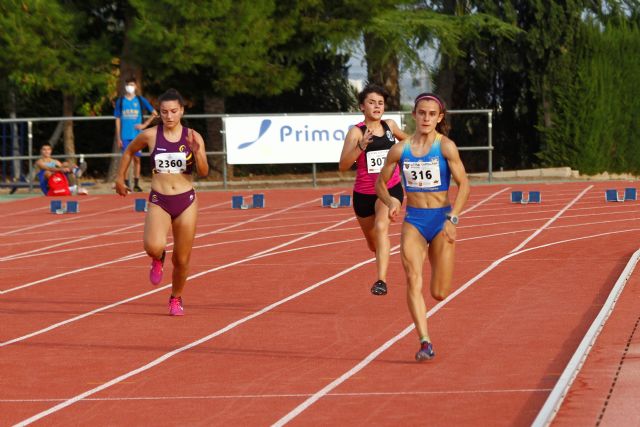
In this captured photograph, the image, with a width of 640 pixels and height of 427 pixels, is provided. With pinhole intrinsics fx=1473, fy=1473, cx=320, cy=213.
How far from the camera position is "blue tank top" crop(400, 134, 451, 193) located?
9.70m

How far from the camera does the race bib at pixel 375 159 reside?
12.4 metres

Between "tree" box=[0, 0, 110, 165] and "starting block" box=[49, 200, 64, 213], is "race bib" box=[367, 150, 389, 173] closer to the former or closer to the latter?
"starting block" box=[49, 200, 64, 213]

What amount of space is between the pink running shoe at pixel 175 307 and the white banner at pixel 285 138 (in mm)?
15082

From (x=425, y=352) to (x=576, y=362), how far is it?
3.52 ft

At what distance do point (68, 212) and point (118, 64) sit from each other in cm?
811

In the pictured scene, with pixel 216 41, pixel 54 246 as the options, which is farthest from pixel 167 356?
pixel 216 41

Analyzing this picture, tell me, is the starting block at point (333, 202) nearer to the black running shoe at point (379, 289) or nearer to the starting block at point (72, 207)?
the starting block at point (72, 207)

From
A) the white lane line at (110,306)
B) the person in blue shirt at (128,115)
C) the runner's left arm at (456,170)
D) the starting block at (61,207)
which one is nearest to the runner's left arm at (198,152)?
the white lane line at (110,306)

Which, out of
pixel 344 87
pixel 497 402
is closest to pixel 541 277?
pixel 497 402

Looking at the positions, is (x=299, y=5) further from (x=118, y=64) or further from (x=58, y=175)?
(x=58, y=175)

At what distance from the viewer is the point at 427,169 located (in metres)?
9.70

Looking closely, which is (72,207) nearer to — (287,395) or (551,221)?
(551,221)

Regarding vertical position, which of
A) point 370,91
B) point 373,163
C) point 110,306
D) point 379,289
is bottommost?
point 110,306

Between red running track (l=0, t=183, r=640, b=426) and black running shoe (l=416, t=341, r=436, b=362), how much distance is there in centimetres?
6
